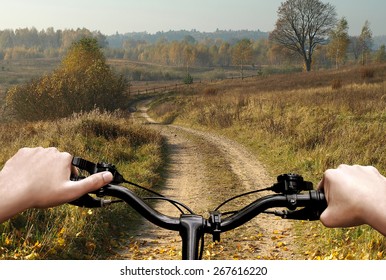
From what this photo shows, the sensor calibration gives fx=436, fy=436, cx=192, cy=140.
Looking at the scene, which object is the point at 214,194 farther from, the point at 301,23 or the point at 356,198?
the point at 301,23

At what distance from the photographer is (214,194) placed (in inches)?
411

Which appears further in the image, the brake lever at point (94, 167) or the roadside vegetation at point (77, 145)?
the roadside vegetation at point (77, 145)

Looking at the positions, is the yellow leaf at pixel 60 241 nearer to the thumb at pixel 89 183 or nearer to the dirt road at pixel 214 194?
the dirt road at pixel 214 194

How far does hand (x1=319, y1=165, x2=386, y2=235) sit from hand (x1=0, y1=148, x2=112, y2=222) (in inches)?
31.5

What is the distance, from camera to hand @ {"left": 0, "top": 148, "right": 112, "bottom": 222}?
4.46ft

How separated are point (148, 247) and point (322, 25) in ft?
202

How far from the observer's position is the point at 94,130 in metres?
15.8

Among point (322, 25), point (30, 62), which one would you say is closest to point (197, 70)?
point (30, 62)

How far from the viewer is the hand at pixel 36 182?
136 centimetres

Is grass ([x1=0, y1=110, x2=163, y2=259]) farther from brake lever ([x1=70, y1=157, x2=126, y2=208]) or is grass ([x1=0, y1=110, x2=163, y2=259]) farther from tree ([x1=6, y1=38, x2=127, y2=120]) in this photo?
tree ([x1=6, y1=38, x2=127, y2=120])

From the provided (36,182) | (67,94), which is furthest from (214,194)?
(67,94)

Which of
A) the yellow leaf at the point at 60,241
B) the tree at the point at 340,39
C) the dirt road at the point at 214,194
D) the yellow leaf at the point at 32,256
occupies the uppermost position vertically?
the tree at the point at 340,39

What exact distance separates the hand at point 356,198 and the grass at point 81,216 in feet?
15.5

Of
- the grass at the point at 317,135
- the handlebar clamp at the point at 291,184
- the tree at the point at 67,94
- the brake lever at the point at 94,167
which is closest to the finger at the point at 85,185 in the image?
the brake lever at the point at 94,167
